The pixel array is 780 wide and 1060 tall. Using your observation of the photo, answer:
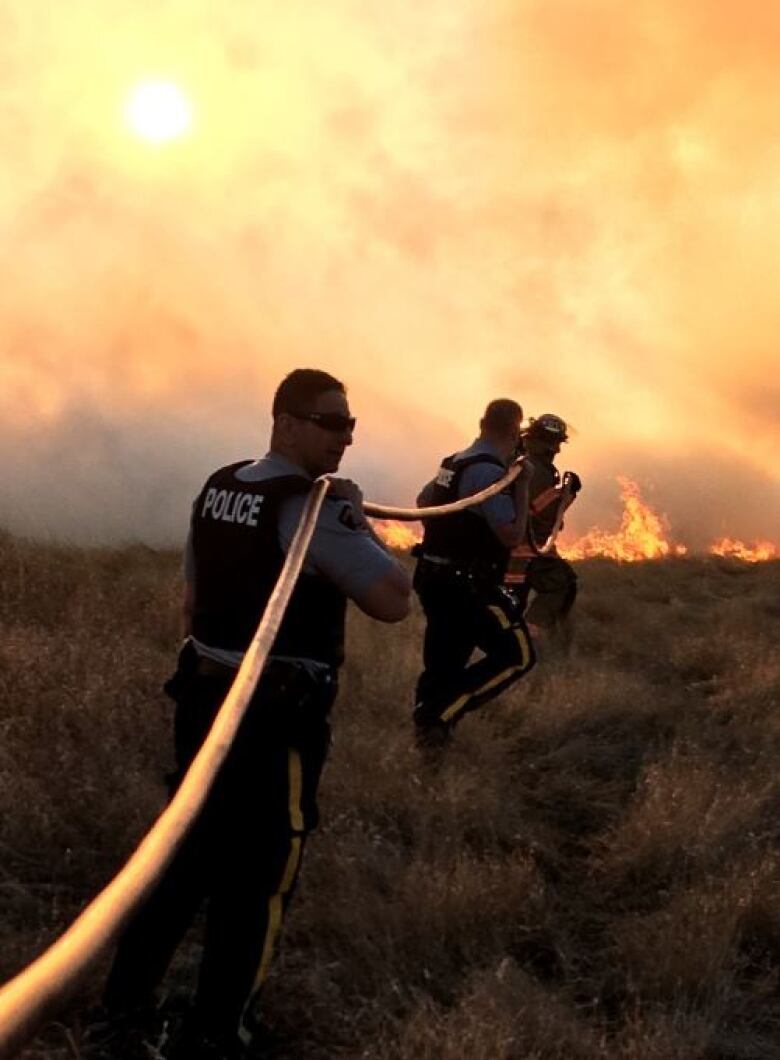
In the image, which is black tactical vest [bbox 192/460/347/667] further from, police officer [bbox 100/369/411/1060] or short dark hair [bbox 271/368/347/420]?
short dark hair [bbox 271/368/347/420]

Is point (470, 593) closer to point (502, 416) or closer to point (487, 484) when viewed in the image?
point (487, 484)

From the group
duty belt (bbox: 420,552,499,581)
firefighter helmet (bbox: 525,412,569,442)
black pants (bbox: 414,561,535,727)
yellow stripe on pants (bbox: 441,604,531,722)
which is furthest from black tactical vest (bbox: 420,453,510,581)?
firefighter helmet (bbox: 525,412,569,442)

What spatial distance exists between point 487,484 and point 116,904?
4749 mm

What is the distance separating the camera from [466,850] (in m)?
4.76

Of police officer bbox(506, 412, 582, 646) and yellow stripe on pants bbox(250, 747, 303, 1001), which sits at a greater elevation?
police officer bbox(506, 412, 582, 646)

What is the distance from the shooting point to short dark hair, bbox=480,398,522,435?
6266 millimetres

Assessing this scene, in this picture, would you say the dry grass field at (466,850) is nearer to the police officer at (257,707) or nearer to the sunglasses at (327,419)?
the police officer at (257,707)

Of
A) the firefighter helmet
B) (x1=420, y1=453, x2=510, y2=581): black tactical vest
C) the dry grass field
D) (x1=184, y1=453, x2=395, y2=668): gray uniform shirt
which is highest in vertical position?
the firefighter helmet

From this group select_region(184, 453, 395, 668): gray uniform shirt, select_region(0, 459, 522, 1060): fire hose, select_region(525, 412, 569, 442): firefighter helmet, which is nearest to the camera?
select_region(0, 459, 522, 1060): fire hose

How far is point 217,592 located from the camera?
3.22m

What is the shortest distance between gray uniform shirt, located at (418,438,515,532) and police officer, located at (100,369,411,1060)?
9.66 feet

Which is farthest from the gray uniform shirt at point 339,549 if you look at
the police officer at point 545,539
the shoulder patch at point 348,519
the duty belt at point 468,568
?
the police officer at point 545,539

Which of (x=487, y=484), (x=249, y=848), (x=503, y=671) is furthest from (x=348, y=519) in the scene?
(x=503, y=671)

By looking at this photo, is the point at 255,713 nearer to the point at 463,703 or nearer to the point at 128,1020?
the point at 128,1020
